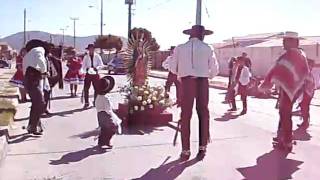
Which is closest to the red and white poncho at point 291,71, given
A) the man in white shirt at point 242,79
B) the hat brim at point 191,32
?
the hat brim at point 191,32

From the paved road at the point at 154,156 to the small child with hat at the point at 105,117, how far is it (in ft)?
0.86

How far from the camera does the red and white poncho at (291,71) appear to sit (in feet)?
30.4

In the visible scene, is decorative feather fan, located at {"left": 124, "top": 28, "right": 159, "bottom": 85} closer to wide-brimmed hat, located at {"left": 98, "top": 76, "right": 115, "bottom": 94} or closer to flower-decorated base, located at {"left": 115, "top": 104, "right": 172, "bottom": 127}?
flower-decorated base, located at {"left": 115, "top": 104, "right": 172, "bottom": 127}

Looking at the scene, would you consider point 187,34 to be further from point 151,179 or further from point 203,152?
point 151,179

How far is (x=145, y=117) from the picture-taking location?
12297 mm

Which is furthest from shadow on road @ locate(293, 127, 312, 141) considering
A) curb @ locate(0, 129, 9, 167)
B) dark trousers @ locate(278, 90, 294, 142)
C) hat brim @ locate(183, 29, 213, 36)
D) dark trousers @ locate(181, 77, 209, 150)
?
curb @ locate(0, 129, 9, 167)

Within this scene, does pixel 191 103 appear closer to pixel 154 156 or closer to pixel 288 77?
pixel 154 156

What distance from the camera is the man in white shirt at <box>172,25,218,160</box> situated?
849cm

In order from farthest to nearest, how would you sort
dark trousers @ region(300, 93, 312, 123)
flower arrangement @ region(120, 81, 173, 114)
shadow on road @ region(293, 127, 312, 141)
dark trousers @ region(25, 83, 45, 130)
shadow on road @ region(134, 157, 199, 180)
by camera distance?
dark trousers @ region(300, 93, 312, 123)
flower arrangement @ region(120, 81, 173, 114)
shadow on road @ region(293, 127, 312, 141)
dark trousers @ region(25, 83, 45, 130)
shadow on road @ region(134, 157, 199, 180)

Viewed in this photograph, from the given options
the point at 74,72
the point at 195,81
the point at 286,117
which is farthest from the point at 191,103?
the point at 74,72

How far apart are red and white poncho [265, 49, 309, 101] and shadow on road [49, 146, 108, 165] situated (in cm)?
299

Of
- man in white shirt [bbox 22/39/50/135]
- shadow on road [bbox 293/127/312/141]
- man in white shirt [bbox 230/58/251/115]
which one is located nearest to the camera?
man in white shirt [bbox 22/39/50/135]

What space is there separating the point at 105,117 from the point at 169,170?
7.26ft

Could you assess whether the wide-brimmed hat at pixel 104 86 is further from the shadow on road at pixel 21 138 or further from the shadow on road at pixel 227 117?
the shadow on road at pixel 227 117
